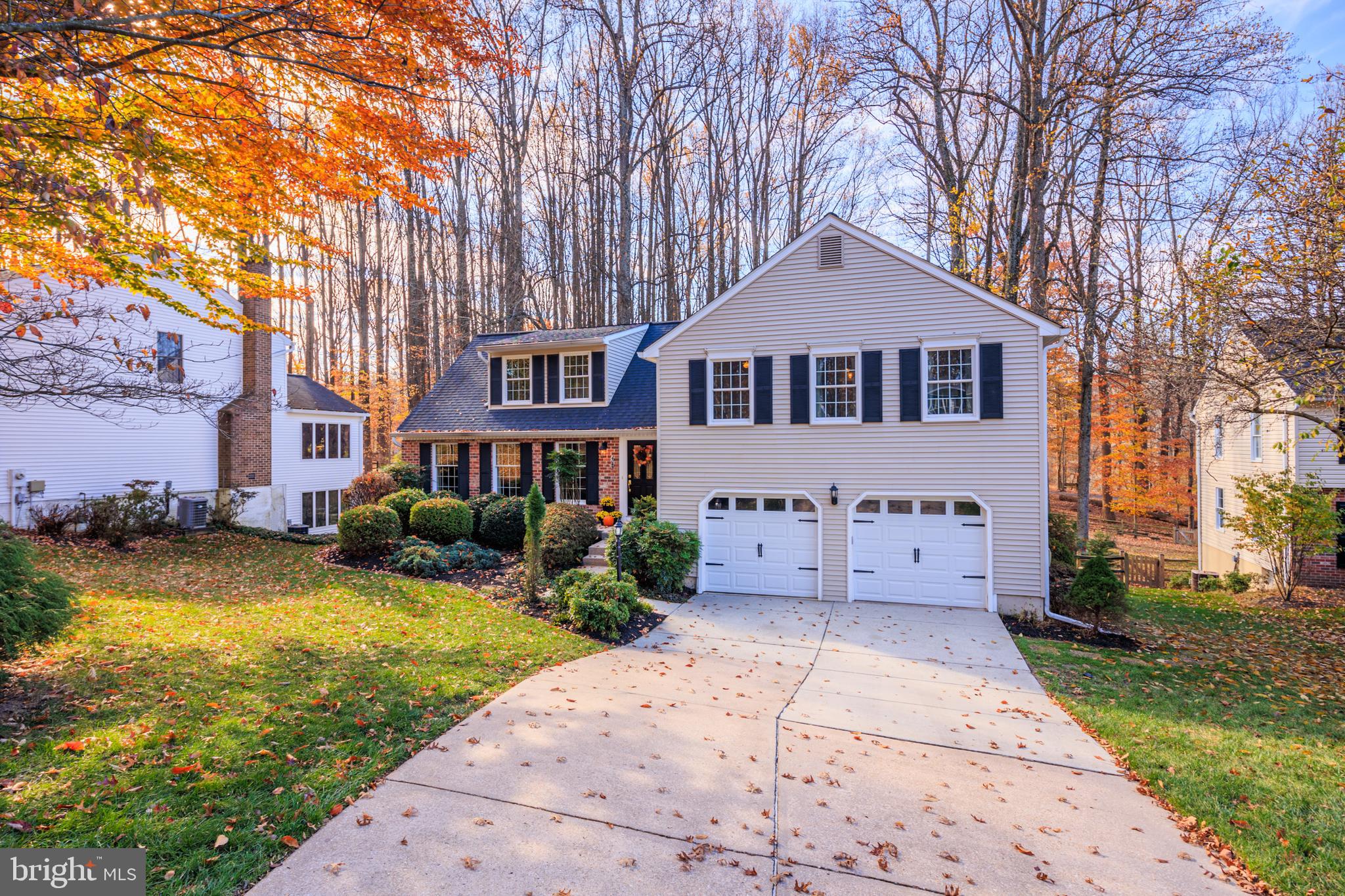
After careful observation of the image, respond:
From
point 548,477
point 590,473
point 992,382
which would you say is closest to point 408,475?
point 548,477

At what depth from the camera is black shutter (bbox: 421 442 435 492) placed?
60.7 feet

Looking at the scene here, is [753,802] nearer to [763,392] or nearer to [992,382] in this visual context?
[763,392]

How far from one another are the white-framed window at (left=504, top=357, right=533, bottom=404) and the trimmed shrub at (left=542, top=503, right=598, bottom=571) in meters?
5.35

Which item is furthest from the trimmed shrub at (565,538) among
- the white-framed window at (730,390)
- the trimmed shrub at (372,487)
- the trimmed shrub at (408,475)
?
the trimmed shrub at (372,487)

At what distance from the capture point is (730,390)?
13000 mm

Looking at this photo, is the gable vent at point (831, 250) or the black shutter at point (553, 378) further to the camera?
the black shutter at point (553, 378)

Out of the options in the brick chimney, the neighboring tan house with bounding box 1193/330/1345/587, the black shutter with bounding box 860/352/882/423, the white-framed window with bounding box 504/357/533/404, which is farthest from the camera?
the brick chimney

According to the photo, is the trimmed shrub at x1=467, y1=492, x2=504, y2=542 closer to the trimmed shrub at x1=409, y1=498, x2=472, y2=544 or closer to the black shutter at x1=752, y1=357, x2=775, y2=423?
the trimmed shrub at x1=409, y1=498, x2=472, y2=544

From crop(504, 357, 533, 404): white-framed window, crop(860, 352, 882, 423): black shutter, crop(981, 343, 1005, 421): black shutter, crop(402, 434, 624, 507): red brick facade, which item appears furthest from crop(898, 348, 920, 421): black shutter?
crop(504, 357, 533, 404): white-framed window

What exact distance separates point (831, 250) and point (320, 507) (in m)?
21.3

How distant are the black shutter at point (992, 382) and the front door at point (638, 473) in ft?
27.3

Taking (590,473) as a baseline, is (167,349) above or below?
above

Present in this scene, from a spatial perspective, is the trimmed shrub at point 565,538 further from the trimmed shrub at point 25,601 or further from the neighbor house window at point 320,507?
the neighbor house window at point 320,507

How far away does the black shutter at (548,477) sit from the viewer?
56.6 ft
